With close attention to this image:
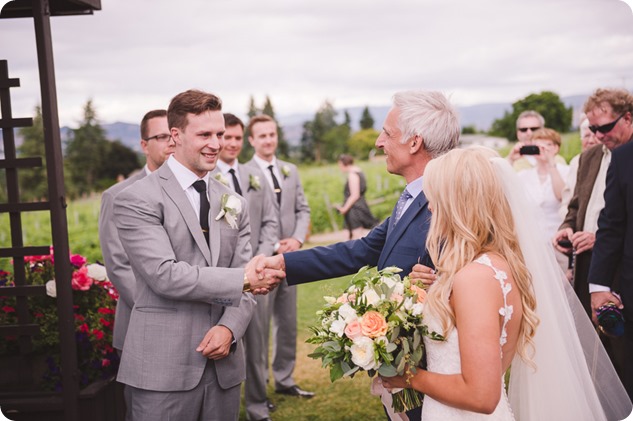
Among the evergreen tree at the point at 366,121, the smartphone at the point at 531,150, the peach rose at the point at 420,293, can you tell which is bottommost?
the peach rose at the point at 420,293

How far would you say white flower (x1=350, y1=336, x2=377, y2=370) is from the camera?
91.6 inches

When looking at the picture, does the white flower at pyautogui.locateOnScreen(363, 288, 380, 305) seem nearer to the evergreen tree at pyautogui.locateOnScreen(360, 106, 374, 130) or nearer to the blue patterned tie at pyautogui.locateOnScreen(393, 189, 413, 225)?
the blue patterned tie at pyautogui.locateOnScreen(393, 189, 413, 225)

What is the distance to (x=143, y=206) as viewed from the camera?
122 inches

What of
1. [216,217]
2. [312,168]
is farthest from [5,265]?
[312,168]

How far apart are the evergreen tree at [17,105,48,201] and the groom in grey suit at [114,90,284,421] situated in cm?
1676

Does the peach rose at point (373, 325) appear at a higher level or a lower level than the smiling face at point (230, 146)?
lower

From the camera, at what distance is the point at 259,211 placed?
5859 mm

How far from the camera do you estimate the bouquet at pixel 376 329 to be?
235 cm

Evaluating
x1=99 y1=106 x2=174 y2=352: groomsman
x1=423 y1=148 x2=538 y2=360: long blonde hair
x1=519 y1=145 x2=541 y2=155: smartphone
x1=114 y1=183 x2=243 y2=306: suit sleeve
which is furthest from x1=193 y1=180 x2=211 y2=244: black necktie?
x1=519 y1=145 x2=541 y2=155: smartphone

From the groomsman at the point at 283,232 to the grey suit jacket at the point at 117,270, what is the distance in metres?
2.07

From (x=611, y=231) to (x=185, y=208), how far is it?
8.80ft

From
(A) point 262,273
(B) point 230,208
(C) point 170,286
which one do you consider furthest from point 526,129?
(C) point 170,286

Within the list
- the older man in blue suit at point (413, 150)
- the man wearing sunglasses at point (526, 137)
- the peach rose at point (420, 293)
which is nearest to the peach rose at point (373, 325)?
the peach rose at point (420, 293)

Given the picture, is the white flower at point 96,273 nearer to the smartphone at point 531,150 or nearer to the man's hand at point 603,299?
the man's hand at point 603,299
